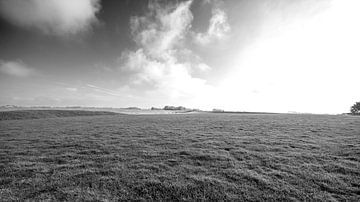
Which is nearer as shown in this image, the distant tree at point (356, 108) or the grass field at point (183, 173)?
the grass field at point (183, 173)

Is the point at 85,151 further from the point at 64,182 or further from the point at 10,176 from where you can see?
the point at 64,182

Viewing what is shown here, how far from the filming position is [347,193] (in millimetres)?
4973

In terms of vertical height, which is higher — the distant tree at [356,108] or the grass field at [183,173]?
the distant tree at [356,108]

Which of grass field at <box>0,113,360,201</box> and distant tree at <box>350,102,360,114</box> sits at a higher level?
distant tree at <box>350,102,360,114</box>

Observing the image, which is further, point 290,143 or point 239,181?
point 290,143

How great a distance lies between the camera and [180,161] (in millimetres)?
7785

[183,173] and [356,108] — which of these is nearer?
[183,173]

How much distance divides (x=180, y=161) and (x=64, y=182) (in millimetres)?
5037

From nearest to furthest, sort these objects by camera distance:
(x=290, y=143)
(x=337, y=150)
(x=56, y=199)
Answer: (x=56, y=199)
(x=337, y=150)
(x=290, y=143)

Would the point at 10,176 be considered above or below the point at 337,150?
below

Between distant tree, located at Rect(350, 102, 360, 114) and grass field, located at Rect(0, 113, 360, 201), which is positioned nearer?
grass field, located at Rect(0, 113, 360, 201)

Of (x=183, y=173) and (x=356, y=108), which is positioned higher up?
(x=356, y=108)

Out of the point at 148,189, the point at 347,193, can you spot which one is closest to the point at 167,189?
the point at 148,189

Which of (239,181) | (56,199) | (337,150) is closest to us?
(56,199)
